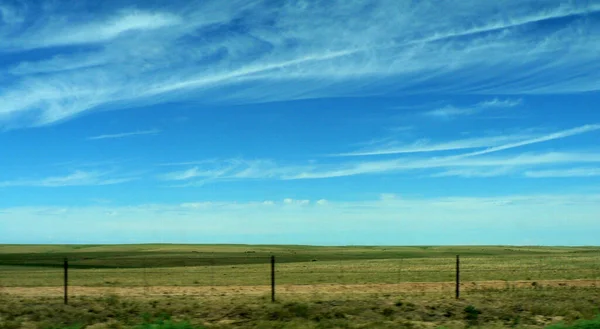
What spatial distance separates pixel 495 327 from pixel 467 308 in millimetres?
2883

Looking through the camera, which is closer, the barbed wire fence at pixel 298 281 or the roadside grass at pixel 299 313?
the roadside grass at pixel 299 313

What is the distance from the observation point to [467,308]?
25.1 metres

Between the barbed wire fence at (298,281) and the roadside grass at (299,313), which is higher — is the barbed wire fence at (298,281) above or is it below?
below

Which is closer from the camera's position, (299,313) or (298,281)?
(299,313)

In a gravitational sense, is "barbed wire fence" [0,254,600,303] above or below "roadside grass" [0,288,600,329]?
below

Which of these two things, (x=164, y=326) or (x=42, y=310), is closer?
(x=164, y=326)

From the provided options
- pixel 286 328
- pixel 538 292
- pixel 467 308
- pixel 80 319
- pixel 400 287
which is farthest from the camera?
pixel 400 287

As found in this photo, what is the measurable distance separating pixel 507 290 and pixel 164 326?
21445mm

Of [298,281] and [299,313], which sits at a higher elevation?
[299,313]

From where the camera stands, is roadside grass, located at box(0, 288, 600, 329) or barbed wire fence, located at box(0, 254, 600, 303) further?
barbed wire fence, located at box(0, 254, 600, 303)

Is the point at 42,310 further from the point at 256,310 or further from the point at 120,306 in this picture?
the point at 256,310

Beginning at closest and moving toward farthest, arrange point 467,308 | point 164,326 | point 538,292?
point 164,326
point 467,308
point 538,292

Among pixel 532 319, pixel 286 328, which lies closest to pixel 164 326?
pixel 286 328

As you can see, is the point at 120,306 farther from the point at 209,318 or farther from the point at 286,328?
the point at 286,328
